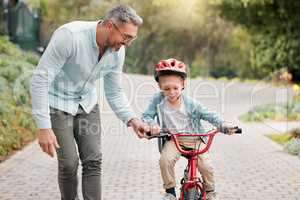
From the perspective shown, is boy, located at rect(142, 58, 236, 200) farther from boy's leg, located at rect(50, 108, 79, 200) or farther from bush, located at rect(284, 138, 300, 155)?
bush, located at rect(284, 138, 300, 155)

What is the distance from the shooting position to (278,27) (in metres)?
26.0

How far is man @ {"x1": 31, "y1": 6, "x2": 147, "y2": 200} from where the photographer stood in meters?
4.76

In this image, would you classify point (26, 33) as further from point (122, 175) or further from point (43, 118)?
point (43, 118)

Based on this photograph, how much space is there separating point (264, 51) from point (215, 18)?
13307 mm

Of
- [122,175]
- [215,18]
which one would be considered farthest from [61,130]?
[215,18]

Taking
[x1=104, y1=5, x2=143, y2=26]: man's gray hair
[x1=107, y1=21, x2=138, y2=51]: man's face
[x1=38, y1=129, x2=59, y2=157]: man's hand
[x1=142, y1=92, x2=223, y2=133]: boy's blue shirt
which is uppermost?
[x1=104, y1=5, x2=143, y2=26]: man's gray hair

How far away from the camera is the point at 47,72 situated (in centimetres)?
479

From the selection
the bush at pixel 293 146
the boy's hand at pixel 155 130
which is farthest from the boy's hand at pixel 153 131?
the bush at pixel 293 146

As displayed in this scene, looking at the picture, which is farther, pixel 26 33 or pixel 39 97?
pixel 26 33

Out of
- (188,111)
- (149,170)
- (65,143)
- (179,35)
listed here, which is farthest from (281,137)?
(179,35)

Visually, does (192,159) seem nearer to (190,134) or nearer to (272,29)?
(190,134)

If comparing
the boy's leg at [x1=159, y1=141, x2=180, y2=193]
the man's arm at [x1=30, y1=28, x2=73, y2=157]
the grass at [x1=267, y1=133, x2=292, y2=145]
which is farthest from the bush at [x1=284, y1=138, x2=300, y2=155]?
the man's arm at [x1=30, y1=28, x2=73, y2=157]

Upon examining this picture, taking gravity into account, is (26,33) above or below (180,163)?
above

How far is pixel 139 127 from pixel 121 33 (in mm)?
900
